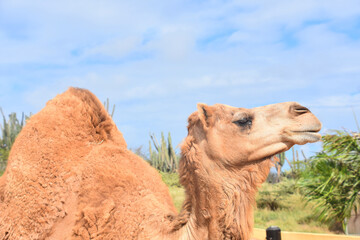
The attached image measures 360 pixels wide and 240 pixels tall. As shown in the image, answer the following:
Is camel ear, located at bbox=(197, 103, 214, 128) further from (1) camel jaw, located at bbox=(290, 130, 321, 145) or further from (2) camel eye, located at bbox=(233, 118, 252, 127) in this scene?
(1) camel jaw, located at bbox=(290, 130, 321, 145)

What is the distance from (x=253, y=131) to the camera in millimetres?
2676

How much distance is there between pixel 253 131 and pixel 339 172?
20.2 feet

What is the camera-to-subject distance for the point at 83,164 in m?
3.45

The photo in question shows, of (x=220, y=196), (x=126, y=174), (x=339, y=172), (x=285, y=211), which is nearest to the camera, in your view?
(x=220, y=196)

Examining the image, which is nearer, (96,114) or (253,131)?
(253,131)

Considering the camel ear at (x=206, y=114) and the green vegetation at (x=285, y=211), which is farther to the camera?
the green vegetation at (x=285, y=211)

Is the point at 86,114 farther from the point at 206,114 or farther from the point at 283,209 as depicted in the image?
the point at 283,209

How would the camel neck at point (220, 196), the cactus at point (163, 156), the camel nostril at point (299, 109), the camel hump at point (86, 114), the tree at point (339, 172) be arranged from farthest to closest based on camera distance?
1. the cactus at point (163, 156)
2. the tree at point (339, 172)
3. the camel hump at point (86, 114)
4. the camel nostril at point (299, 109)
5. the camel neck at point (220, 196)

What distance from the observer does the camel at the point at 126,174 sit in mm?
2605

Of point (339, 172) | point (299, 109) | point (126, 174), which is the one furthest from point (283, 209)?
point (299, 109)

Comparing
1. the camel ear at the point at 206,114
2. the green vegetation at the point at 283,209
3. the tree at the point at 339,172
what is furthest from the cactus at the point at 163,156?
the camel ear at the point at 206,114

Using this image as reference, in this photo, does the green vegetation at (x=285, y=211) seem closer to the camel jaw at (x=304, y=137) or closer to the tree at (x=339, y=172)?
the tree at (x=339, y=172)

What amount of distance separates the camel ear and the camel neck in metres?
0.18

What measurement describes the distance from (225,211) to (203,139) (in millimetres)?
500
